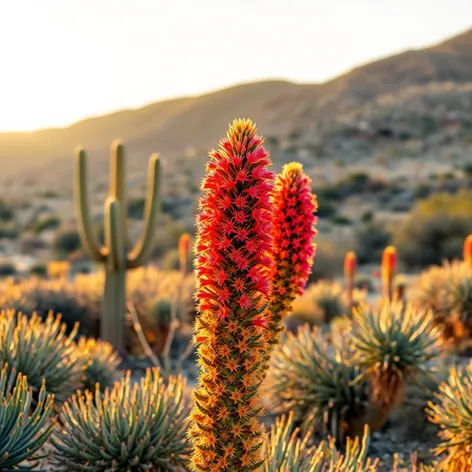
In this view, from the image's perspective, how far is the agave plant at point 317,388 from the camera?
691 cm

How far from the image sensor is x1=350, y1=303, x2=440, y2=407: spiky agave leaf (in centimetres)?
664

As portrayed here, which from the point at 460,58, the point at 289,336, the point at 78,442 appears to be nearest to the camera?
the point at 78,442

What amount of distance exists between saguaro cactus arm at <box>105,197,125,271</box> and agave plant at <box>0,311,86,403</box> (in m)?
3.65

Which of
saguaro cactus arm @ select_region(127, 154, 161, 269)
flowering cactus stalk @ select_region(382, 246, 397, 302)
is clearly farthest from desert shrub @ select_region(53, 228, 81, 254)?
flowering cactus stalk @ select_region(382, 246, 397, 302)

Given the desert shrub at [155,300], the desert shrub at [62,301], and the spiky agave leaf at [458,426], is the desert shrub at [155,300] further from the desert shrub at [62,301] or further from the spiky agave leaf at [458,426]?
the spiky agave leaf at [458,426]

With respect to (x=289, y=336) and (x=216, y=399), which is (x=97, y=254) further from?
(x=216, y=399)

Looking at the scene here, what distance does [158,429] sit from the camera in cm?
519

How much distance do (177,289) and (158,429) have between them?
670 cm

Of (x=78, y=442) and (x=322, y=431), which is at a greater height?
(x=78, y=442)

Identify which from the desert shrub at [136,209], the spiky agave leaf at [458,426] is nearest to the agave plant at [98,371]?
the spiky agave leaf at [458,426]

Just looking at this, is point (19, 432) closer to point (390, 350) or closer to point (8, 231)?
point (390, 350)

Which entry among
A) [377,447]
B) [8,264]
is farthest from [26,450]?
[8,264]

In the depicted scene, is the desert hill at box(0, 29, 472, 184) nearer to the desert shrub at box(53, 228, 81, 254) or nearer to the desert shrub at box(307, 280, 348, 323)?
the desert shrub at box(53, 228, 81, 254)

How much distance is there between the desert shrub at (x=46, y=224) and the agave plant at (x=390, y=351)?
2927 cm
